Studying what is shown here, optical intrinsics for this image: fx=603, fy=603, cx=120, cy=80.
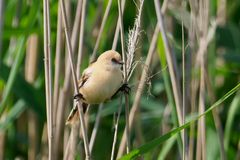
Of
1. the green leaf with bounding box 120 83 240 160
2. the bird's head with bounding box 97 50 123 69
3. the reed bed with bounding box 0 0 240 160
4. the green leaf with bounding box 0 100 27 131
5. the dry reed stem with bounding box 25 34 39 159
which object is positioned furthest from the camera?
the dry reed stem with bounding box 25 34 39 159

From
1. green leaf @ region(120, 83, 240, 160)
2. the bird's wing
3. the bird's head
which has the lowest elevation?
green leaf @ region(120, 83, 240, 160)

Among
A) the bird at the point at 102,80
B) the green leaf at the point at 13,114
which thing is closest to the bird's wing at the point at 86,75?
the bird at the point at 102,80

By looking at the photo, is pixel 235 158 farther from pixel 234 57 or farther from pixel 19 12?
pixel 19 12

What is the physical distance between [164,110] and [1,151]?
35.7 inches

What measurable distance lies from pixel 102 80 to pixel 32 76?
119cm

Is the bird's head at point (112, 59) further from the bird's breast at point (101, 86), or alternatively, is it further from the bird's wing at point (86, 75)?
the bird's wing at point (86, 75)

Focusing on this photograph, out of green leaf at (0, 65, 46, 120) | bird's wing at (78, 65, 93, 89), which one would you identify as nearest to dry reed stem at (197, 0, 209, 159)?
bird's wing at (78, 65, 93, 89)

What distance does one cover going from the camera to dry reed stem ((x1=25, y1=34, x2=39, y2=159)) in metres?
3.33

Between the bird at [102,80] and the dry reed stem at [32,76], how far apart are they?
891mm

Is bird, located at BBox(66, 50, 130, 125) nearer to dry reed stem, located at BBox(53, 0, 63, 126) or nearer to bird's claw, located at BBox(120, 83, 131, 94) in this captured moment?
bird's claw, located at BBox(120, 83, 131, 94)

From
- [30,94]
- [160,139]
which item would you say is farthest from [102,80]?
[30,94]

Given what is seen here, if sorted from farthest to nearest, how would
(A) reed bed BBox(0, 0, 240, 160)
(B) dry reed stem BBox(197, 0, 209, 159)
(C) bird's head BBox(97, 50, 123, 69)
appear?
(A) reed bed BBox(0, 0, 240, 160) → (B) dry reed stem BBox(197, 0, 209, 159) → (C) bird's head BBox(97, 50, 123, 69)

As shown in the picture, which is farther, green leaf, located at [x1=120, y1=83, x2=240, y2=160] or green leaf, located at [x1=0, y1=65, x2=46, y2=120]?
green leaf, located at [x1=0, y1=65, x2=46, y2=120]

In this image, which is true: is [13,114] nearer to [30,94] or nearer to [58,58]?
[30,94]
